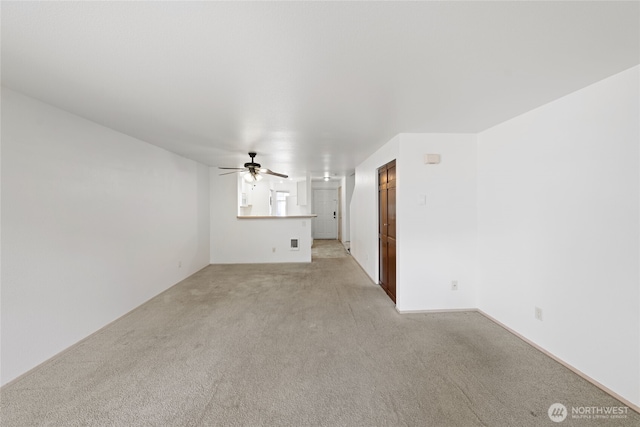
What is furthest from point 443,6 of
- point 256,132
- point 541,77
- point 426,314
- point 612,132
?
point 426,314

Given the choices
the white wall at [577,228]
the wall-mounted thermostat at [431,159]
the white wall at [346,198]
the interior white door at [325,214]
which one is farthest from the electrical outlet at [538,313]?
the interior white door at [325,214]

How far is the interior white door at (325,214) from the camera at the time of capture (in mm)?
9469

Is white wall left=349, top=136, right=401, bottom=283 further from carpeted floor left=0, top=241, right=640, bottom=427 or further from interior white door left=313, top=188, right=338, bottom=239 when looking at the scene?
interior white door left=313, top=188, right=338, bottom=239

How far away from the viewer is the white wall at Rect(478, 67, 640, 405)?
159 centimetres

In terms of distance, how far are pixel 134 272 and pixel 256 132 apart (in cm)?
241

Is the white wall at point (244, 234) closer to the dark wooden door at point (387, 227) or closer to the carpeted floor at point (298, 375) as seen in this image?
the dark wooden door at point (387, 227)

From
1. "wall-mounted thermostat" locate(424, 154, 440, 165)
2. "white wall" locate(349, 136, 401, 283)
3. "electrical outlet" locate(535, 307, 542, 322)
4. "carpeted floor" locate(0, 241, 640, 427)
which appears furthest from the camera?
"white wall" locate(349, 136, 401, 283)

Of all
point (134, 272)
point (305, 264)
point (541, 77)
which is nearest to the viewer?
point (541, 77)

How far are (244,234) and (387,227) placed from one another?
11.3 feet

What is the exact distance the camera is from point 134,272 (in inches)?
122

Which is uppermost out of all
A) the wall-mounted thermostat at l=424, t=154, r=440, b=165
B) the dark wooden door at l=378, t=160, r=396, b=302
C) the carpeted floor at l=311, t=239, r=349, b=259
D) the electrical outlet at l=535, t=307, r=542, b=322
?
the wall-mounted thermostat at l=424, t=154, r=440, b=165

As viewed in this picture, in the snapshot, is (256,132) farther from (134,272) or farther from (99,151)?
(134,272)

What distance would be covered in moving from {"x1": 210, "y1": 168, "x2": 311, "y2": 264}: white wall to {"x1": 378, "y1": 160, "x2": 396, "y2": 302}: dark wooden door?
224 centimetres

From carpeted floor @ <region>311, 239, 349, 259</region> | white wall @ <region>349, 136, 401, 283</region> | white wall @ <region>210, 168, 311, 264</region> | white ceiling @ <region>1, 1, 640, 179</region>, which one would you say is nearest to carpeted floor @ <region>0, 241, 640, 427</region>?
white wall @ <region>349, 136, 401, 283</region>
